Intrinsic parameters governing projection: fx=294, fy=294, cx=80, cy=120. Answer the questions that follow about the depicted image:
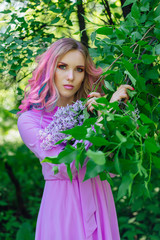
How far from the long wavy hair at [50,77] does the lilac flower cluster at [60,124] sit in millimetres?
192

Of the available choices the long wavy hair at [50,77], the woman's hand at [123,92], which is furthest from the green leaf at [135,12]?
the long wavy hair at [50,77]

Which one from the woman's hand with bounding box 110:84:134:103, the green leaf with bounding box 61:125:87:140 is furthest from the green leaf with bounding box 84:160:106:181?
the woman's hand with bounding box 110:84:134:103

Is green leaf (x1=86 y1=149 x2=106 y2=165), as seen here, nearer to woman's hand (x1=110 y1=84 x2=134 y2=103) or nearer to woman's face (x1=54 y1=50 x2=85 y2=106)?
woman's hand (x1=110 y1=84 x2=134 y2=103)

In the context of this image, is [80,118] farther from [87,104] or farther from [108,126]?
[108,126]

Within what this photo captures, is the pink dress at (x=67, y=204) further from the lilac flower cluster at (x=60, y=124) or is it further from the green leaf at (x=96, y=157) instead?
the green leaf at (x=96, y=157)

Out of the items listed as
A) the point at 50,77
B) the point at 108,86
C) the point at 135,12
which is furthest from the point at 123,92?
the point at 50,77

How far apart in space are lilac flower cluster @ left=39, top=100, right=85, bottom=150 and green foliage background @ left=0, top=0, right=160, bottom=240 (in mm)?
155

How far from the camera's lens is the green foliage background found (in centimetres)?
90

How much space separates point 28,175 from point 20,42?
3.03 metres

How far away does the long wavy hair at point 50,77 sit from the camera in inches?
61.1

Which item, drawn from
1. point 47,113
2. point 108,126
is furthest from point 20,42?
point 108,126

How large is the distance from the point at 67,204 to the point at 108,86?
624 mm

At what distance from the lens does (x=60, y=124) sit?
52.6 inches

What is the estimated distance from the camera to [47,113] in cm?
160
